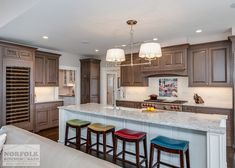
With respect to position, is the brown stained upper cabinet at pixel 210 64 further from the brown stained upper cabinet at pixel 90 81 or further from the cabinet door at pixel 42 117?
the cabinet door at pixel 42 117

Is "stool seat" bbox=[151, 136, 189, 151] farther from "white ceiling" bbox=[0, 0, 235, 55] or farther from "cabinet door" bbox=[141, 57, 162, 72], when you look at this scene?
"cabinet door" bbox=[141, 57, 162, 72]

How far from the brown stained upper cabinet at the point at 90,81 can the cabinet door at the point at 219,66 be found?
4.12 meters

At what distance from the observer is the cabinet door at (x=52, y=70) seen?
5441mm

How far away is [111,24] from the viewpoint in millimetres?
3498

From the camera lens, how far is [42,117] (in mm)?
5102

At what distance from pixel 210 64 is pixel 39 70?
15.7 ft

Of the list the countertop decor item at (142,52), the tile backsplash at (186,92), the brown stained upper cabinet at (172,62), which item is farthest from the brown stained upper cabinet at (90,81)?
the countertop decor item at (142,52)

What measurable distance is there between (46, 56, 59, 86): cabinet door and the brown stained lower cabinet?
2.30 ft

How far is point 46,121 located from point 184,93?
166 inches

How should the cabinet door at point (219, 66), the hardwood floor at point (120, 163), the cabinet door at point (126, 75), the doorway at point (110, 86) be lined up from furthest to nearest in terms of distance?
the doorway at point (110, 86), the cabinet door at point (126, 75), the cabinet door at point (219, 66), the hardwood floor at point (120, 163)

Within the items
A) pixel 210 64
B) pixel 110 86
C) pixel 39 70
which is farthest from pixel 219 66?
pixel 39 70

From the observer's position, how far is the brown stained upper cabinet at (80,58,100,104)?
21.7 ft

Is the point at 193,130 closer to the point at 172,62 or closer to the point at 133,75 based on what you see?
the point at 172,62

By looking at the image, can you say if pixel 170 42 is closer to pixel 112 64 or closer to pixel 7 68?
pixel 112 64
